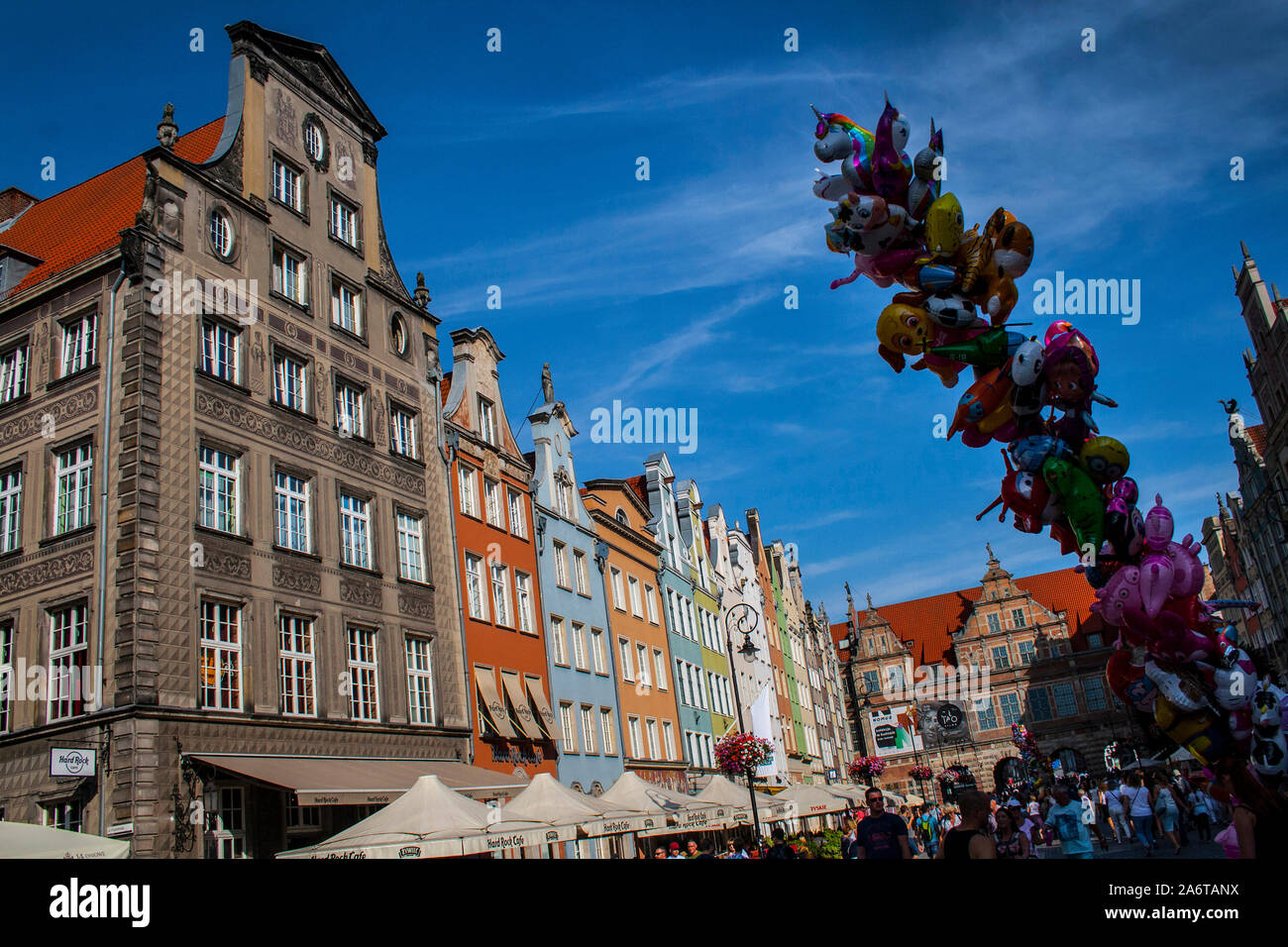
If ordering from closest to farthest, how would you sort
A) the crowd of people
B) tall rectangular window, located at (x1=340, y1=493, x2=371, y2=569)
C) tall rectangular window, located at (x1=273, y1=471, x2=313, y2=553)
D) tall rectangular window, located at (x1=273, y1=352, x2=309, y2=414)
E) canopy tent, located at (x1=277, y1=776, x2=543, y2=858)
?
1. the crowd of people
2. canopy tent, located at (x1=277, y1=776, x2=543, y2=858)
3. tall rectangular window, located at (x1=273, y1=471, x2=313, y2=553)
4. tall rectangular window, located at (x1=273, y1=352, x2=309, y2=414)
5. tall rectangular window, located at (x1=340, y1=493, x2=371, y2=569)

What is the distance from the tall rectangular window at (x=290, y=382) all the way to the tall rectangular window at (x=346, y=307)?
6.79 ft

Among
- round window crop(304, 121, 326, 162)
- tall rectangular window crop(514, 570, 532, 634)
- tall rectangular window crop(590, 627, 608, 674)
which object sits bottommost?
tall rectangular window crop(590, 627, 608, 674)

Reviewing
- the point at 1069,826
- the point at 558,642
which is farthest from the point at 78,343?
the point at 1069,826

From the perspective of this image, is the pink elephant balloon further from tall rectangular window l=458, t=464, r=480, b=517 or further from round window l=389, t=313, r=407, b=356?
round window l=389, t=313, r=407, b=356

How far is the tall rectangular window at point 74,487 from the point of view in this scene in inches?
706

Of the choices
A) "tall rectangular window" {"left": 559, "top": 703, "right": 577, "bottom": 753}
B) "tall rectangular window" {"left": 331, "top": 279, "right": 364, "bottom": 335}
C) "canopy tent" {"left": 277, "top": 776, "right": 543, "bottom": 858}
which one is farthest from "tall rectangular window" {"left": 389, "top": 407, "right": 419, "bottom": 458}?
"canopy tent" {"left": 277, "top": 776, "right": 543, "bottom": 858}

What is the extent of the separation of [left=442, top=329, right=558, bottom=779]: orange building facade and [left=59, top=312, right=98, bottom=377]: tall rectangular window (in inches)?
375

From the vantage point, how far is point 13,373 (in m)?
19.8

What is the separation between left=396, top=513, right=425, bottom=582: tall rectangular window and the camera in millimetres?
24109

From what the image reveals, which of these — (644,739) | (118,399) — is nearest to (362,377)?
(118,399)

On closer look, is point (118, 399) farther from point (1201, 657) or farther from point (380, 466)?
point (1201, 657)

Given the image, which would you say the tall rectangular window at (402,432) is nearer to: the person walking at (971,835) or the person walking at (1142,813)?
the person walking at (1142,813)

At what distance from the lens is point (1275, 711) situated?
7664 millimetres

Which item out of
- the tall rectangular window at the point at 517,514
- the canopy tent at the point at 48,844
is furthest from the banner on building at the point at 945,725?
the canopy tent at the point at 48,844
